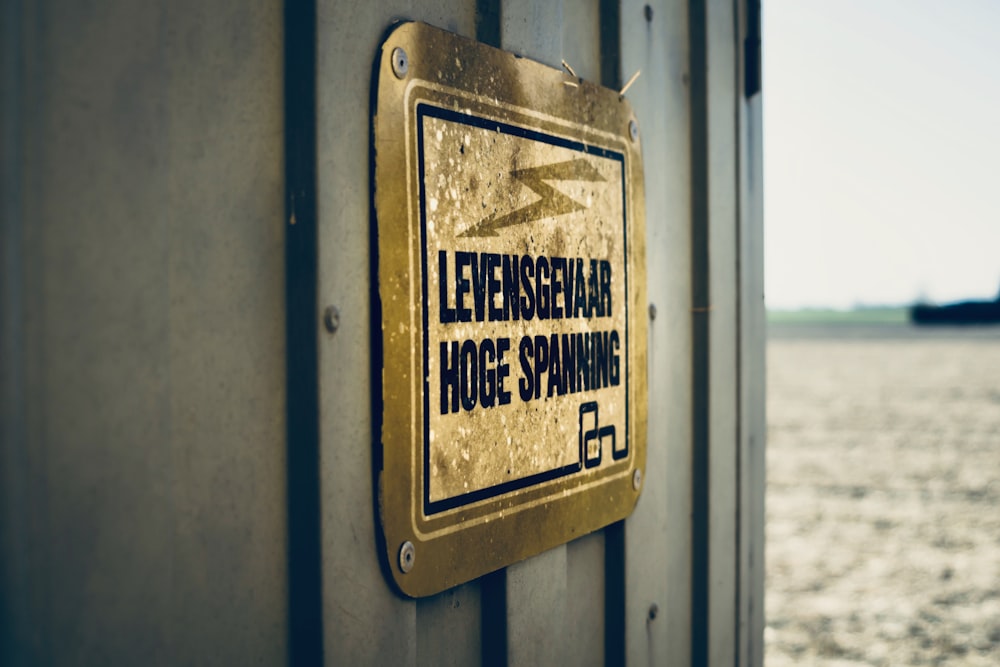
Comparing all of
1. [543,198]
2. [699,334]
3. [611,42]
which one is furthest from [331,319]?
[699,334]

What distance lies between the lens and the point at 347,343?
90 cm

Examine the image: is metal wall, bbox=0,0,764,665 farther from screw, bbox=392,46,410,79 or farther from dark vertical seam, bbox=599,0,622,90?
dark vertical seam, bbox=599,0,622,90

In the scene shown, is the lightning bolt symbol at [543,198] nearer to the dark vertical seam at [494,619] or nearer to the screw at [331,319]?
the screw at [331,319]

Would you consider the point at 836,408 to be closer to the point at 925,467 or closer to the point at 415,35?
the point at 925,467

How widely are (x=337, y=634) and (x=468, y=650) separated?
Result: 28 cm

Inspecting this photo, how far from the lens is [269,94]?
85 cm

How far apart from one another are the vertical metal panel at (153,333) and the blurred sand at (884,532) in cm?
297

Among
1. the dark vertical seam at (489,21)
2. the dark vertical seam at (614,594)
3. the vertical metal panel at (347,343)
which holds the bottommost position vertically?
the dark vertical seam at (614,594)

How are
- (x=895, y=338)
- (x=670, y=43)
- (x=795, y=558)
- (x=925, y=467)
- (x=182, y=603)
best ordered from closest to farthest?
(x=182, y=603)
(x=670, y=43)
(x=795, y=558)
(x=925, y=467)
(x=895, y=338)

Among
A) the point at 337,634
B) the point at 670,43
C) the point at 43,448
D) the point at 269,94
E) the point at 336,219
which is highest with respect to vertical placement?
the point at 670,43

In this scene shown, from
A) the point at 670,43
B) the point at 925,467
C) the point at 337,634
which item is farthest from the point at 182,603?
the point at 925,467

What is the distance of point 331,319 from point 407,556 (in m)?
0.30

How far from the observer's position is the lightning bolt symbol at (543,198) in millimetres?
1095

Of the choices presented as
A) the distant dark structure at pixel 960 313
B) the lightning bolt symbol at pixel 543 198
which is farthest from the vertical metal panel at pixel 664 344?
the distant dark structure at pixel 960 313
